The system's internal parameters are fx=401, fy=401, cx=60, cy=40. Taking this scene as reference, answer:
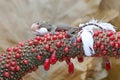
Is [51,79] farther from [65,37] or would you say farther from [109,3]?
[65,37]

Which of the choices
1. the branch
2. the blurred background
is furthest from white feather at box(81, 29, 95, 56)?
the blurred background

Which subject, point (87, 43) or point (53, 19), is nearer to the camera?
point (87, 43)

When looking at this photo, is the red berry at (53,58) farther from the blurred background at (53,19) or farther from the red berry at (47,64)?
the blurred background at (53,19)

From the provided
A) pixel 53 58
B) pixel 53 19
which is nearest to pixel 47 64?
pixel 53 58

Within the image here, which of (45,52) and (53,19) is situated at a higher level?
(53,19)

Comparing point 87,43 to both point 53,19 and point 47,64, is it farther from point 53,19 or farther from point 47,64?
point 53,19

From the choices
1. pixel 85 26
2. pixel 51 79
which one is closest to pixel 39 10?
pixel 51 79
